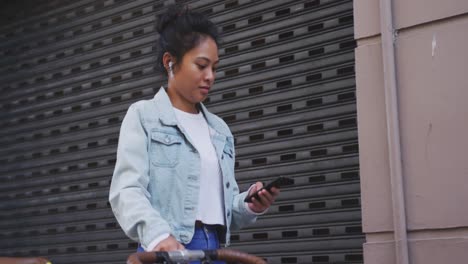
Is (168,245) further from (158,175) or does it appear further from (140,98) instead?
(140,98)

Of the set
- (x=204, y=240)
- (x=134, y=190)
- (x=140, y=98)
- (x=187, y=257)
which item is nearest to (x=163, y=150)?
(x=134, y=190)

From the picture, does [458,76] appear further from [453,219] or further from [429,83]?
[453,219]

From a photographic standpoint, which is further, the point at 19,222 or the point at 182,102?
the point at 19,222

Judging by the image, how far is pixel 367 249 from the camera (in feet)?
15.6

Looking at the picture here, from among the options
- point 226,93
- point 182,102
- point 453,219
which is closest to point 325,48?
point 226,93

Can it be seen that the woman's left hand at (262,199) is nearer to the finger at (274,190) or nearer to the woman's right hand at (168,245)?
the finger at (274,190)

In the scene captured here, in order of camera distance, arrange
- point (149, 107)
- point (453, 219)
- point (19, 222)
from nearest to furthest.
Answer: point (149, 107), point (453, 219), point (19, 222)

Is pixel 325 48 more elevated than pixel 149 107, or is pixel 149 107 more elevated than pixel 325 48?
pixel 325 48

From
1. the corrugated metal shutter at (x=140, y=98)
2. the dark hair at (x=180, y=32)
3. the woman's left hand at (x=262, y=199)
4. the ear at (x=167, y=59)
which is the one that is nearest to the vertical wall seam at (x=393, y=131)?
the corrugated metal shutter at (x=140, y=98)

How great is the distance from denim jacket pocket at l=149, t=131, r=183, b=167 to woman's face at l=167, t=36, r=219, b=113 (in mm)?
228

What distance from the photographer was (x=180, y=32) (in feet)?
12.6

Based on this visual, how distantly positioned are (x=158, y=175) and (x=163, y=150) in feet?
0.39

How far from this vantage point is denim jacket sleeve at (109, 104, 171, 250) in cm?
331

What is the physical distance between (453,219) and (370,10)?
1.32 metres
